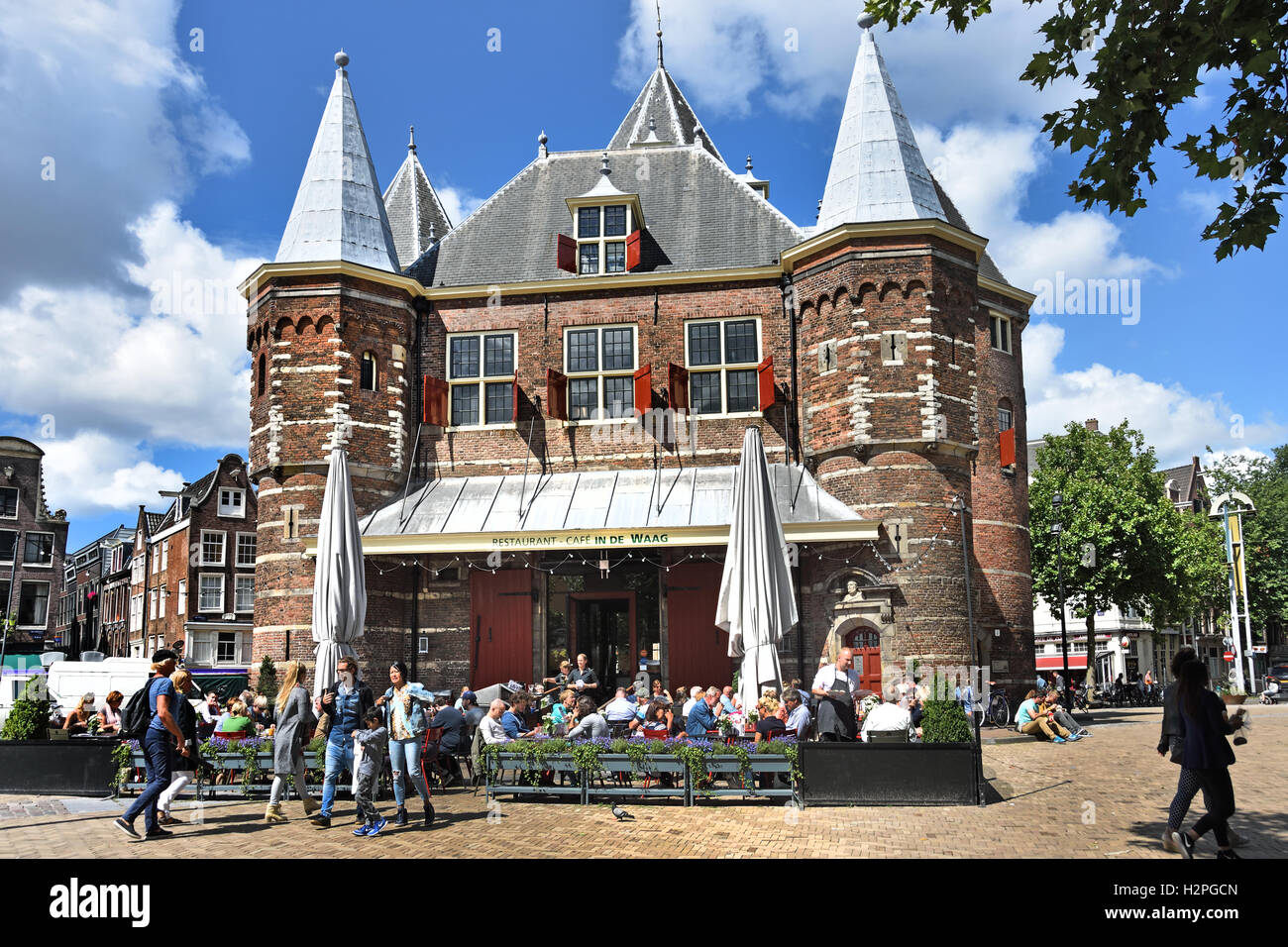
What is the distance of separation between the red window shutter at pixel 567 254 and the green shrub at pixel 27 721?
1402 centimetres

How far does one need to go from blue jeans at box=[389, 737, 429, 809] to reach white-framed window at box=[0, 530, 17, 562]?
156 feet

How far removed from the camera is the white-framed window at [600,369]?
2280 cm

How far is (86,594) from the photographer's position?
202 ft

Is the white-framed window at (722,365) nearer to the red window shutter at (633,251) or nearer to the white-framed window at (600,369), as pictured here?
the white-framed window at (600,369)

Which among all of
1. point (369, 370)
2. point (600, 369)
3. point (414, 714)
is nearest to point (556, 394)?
point (600, 369)

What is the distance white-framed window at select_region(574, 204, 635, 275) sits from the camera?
23.4 m

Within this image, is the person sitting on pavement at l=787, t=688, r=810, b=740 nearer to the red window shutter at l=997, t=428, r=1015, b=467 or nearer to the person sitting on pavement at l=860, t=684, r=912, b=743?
the person sitting on pavement at l=860, t=684, r=912, b=743

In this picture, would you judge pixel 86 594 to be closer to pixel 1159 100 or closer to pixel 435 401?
pixel 435 401

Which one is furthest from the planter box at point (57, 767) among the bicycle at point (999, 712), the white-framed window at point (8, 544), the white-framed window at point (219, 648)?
the white-framed window at point (8, 544)

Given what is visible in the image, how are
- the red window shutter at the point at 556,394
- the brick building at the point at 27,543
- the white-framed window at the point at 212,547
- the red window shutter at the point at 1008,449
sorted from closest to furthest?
1. the red window shutter at the point at 556,394
2. the red window shutter at the point at 1008,449
3. the white-framed window at the point at 212,547
4. the brick building at the point at 27,543

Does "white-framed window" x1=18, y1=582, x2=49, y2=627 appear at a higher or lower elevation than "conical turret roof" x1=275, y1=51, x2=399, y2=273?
lower

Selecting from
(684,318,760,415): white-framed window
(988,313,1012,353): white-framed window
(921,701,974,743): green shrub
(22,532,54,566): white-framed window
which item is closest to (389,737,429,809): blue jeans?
(921,701,974,743): green shrub
